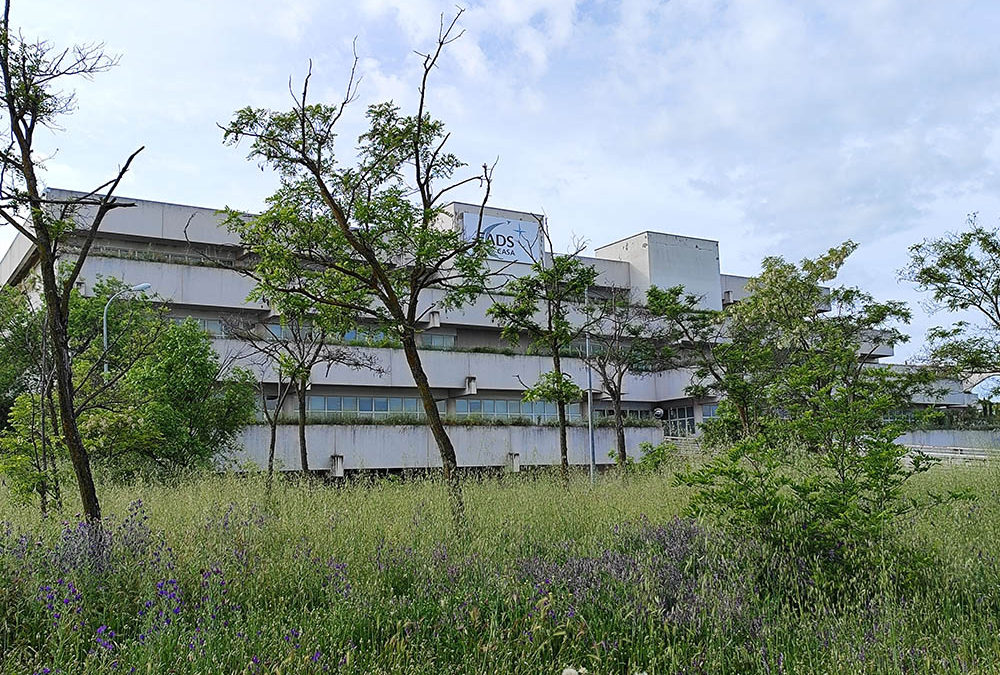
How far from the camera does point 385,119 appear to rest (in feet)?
32.4

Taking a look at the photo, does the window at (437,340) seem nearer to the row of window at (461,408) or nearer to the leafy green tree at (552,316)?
the row of window at (461,408)

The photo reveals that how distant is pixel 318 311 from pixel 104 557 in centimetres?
490

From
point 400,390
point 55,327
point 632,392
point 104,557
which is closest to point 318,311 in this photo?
point 55,327

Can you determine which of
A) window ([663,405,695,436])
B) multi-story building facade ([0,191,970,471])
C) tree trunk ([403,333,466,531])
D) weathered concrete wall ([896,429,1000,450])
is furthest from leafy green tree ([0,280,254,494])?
weathered concrete wall ([896,429,1000,450])

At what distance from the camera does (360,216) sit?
9625 millimetres

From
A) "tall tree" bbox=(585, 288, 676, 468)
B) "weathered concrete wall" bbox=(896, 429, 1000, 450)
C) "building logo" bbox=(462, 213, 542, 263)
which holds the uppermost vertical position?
"building logo" bbox=(462, 213, 542, 263)

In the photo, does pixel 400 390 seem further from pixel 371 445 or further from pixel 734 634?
pixel 734 634

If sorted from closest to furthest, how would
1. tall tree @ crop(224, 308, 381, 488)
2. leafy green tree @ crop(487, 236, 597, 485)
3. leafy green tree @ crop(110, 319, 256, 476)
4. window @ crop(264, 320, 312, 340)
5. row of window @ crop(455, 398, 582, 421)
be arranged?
tall tree @ crop(224, 308, 381, 488) → leafy green tree @ crop(487, 236, 597, 485) → leafy green tree @ crop(110, 319, 256, 476) → window @ crop(264, 320, 312, 340) → row of window @ crop(455, 398, 582, 421)

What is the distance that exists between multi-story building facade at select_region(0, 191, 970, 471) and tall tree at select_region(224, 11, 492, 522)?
14.0 m

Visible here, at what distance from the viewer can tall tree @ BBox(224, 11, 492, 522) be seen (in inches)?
375

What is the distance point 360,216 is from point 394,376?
24264 mm

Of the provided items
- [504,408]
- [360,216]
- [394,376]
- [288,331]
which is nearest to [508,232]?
[504,408]

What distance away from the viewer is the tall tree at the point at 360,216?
9516 millimetres

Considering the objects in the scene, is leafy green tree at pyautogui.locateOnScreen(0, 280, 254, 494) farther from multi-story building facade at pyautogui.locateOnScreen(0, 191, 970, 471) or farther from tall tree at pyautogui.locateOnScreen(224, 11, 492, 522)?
tall tree at pyautogui.locateOnScreen(224, 11, 492, 522)
